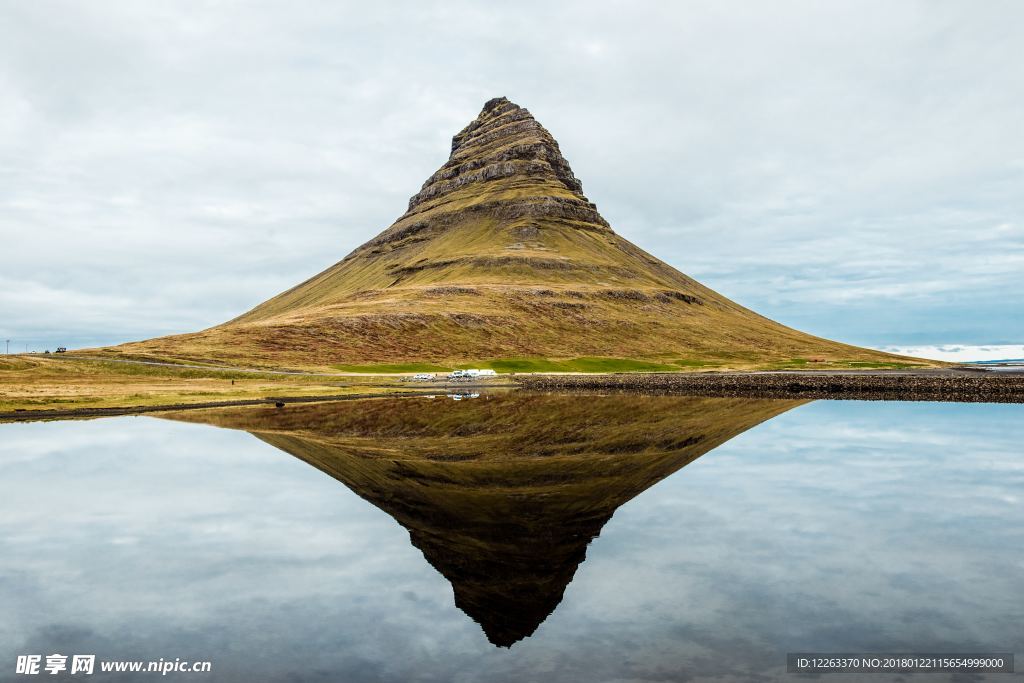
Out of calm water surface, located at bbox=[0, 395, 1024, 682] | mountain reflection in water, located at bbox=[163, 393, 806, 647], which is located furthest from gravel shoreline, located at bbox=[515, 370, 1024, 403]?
calm water surface, located at bbox=[0, 395, 1024, 682]

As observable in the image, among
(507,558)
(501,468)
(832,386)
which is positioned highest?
(832,386)

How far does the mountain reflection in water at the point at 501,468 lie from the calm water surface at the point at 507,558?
0.14 metres

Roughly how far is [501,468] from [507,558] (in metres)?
12.5

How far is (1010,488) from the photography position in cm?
2422

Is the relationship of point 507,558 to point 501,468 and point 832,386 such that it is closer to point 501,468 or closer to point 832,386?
point 501,468

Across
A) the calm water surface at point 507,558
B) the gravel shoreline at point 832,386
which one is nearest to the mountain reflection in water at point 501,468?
the calm water surface at point 507,558

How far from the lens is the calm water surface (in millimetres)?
10891

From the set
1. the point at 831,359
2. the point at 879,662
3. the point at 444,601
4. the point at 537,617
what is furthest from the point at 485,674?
the point at 831,359

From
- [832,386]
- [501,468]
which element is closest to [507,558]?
[501,468]

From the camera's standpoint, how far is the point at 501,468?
27625mm

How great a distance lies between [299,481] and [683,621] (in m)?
18.7

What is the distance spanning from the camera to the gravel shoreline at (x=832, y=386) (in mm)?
77750

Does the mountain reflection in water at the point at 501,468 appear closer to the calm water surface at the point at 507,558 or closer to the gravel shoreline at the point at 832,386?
the calm water surface at the point at 507,558

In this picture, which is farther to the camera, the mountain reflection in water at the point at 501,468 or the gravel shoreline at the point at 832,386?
the gravel shoreline at the point at 832,386
